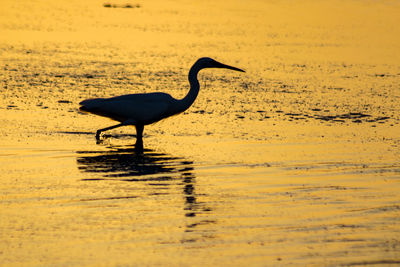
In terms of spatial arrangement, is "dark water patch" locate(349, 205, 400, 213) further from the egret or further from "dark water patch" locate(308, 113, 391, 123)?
"dark water patch" locate(308, 113, 391, 123)

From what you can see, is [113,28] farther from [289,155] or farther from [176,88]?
[289,155]

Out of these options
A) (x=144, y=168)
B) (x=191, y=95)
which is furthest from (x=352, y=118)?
(x=144, y=168)

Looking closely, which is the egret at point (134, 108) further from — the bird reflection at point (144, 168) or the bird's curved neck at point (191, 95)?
the bird reflection at point (144, 168)

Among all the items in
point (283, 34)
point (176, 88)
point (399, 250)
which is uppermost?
point (283, 34)

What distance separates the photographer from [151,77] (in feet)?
56.7

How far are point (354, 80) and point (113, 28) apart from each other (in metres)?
8.34

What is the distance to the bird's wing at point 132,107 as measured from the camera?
1249 cm

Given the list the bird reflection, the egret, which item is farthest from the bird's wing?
the bird reflection

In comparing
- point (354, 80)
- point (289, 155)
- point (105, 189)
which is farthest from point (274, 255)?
point (354, 80)

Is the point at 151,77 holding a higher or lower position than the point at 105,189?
higher

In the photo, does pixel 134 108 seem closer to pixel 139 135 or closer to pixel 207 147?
pixel 139 135

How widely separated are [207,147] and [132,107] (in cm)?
133

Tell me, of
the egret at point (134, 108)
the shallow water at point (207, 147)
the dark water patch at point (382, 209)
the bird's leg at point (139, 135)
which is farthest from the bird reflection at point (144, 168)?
the dark water patch at point (382, 209)

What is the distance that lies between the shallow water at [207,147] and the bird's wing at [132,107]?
0.37 m
